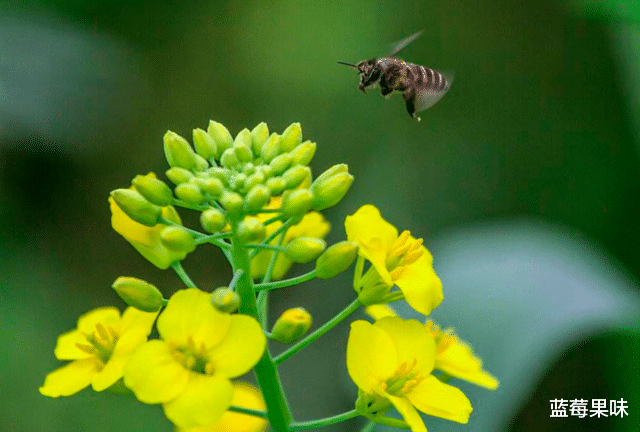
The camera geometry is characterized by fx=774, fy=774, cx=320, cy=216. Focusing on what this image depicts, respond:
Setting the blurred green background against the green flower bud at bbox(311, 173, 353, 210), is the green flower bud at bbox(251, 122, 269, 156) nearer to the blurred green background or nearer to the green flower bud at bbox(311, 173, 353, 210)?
the green flower bud at bbox(311, 173, 353, 210)

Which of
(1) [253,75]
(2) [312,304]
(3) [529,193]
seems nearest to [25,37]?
(1) [253,75]

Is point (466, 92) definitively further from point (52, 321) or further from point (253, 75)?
point (52, 321)

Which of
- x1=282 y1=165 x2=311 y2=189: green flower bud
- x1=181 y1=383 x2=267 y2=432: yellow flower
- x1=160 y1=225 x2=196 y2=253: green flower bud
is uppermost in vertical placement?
x1=282 y1=165 x2=311 y2=189: green flower bud

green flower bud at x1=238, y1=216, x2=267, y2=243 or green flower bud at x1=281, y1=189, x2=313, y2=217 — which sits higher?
green flower bud at x1=281, y1=189, x2=313, y2=217

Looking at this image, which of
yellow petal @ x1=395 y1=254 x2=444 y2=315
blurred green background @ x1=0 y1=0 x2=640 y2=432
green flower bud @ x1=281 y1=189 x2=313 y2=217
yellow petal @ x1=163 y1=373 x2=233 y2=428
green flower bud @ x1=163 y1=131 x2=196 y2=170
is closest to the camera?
yellow petal @ x1=163 y1=373 x2=233 y2=428

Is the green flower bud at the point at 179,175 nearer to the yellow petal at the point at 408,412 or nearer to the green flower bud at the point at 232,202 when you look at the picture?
the green flower bud at the point at 232,202

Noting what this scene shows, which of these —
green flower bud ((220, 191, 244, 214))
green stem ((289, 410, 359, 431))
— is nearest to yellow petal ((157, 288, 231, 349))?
green flower bud ((220, 191, 244, 214))
